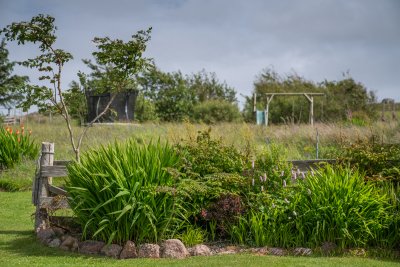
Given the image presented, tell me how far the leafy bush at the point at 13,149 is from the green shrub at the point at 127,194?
840 cm

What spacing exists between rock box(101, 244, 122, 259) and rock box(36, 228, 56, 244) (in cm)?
113

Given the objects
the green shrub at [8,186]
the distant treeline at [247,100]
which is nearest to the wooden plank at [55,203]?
the green shrub at [8,186]

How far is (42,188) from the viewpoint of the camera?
8.92 m

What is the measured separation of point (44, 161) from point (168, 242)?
2.77 m

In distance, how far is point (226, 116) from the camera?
31.3m

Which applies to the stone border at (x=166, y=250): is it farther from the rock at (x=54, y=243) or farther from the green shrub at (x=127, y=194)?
the rock at (x=54, y=243)

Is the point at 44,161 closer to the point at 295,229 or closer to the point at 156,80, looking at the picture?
the point at 295,229

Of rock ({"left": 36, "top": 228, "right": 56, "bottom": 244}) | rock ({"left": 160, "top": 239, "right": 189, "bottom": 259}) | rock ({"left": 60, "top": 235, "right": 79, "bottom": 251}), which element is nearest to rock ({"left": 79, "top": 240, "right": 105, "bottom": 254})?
rock ({"left": 60, "top": 235, "right": 79, "bottom": 251})

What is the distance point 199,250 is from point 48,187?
2.91 meters

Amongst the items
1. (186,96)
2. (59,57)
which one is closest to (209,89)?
(186,96)

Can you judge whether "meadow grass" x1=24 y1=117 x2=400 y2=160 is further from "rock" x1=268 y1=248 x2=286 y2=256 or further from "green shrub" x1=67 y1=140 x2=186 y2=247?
"rock" x1=268 y1=248 x2=286 y2=256

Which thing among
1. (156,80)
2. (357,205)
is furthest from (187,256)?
(156,80)

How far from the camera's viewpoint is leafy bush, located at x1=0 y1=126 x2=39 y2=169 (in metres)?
15.8

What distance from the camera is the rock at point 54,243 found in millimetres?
8148
